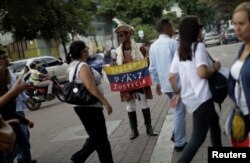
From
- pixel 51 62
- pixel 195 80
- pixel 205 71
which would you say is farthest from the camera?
pixel 51 62

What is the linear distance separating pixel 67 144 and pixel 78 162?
8.10ft

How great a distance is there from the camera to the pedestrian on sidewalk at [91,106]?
5270 mm

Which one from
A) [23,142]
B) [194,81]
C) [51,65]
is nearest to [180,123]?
Answer: [194,81]

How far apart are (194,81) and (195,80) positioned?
1cm

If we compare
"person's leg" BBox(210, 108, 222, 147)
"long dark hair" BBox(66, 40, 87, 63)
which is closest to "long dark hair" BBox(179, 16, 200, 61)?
"person's leg" BBox(210, 108, 222, 147)

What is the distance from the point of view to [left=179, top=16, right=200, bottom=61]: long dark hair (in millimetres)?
4637

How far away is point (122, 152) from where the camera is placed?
6895mm

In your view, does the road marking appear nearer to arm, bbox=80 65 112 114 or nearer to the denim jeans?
the denim jeans

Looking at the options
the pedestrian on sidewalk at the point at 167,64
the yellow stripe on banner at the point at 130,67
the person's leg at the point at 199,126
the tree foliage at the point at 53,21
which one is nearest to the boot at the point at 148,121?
the yellow stripe on banner at the point at 130,67

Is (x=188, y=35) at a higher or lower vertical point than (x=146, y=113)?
higher

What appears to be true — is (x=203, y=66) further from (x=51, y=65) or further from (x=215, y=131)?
(x=51, y=65)

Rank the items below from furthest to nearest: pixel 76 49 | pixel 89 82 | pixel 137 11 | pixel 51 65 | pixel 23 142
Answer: pixel 137 11, pixel 51 65, pixel 23 142, pixel 76 49, pixel 89 82

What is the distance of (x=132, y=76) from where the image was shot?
767cm

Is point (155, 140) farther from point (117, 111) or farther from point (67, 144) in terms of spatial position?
point (117, 111)
